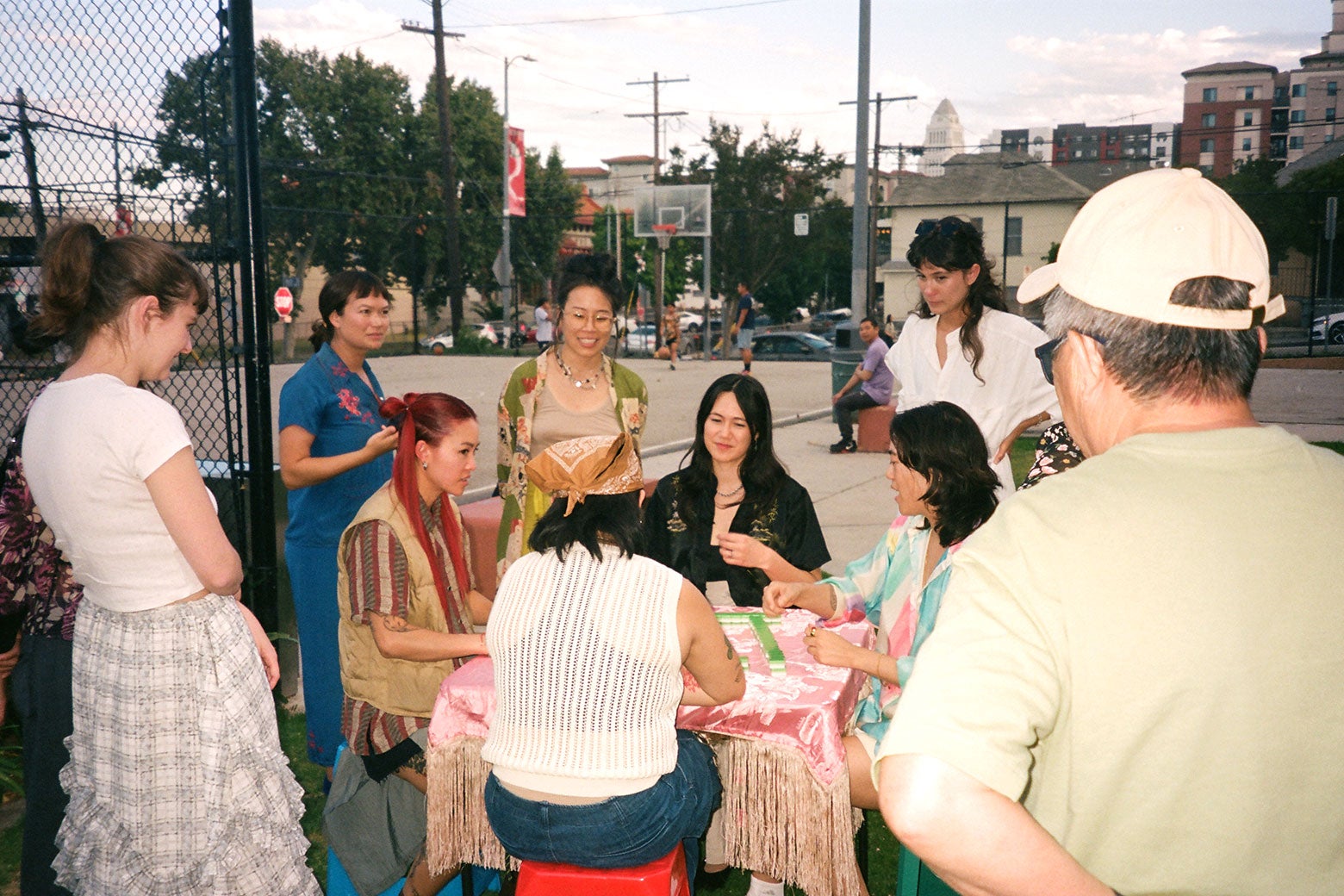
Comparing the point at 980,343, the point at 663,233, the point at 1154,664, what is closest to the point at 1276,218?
the point at 663,233

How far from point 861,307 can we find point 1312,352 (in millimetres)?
16209

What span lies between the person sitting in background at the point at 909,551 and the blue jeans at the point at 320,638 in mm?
1667

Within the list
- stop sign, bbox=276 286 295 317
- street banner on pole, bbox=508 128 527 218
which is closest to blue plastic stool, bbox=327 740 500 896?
stop sign, bbox=276 286 295 317

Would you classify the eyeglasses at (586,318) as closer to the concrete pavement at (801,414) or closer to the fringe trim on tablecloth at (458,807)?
the fringe trim on tablecloth at (458,807)

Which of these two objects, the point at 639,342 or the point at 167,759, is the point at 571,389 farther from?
the point at 639,342

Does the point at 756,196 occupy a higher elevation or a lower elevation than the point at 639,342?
higher

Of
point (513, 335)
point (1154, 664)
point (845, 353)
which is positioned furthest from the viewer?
point (513, 335)

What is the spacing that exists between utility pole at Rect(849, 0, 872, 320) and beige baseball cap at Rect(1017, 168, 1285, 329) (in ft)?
42.4

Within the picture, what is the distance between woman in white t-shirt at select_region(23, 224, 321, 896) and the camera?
7.09 ft

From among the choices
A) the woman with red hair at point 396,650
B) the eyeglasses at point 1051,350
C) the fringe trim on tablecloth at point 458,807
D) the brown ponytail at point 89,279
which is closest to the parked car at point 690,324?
the woman with red hair at point 396,650

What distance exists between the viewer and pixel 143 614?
228cm

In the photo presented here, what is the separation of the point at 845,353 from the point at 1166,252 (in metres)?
12.5

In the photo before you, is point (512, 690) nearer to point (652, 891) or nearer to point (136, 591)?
point (652, 891)

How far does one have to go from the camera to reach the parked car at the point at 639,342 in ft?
111
